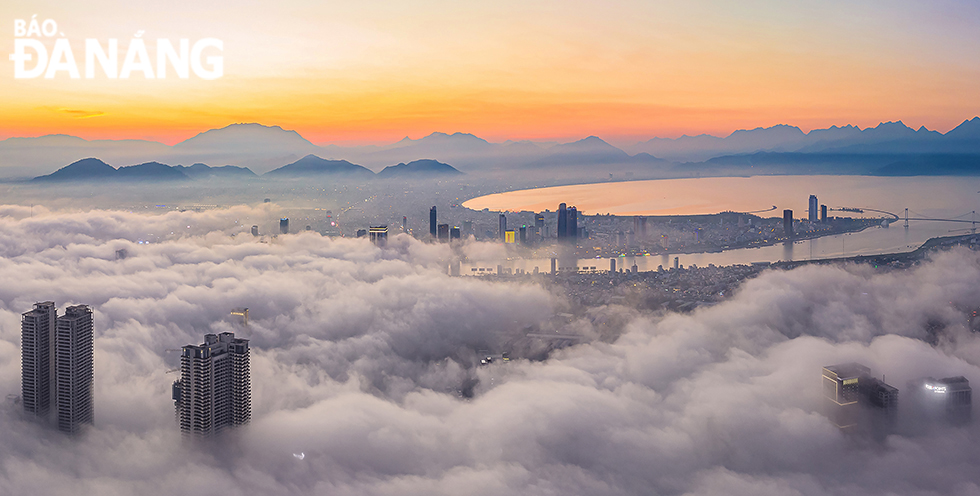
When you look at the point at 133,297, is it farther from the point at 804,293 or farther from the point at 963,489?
the point at 963,489

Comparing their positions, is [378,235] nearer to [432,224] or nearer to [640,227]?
[432,224]

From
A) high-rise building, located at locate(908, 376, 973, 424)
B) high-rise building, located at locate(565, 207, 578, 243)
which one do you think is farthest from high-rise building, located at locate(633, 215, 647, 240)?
high-rise building, located at locate(908, 376, 973, 424)

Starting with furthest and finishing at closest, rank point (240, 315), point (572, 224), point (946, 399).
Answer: point (572, 224), point (240, 315), point (946, 399)

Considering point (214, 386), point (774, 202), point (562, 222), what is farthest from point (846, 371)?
point (774, 202)

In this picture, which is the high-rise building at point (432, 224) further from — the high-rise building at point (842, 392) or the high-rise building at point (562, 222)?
the high-rise building at point (842, 392)

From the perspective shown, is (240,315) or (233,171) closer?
(240,315)

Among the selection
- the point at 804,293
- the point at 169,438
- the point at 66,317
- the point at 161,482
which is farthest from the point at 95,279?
the point at 804,293

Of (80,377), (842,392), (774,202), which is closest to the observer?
(842,392)
